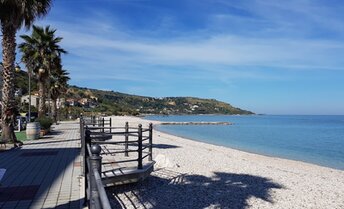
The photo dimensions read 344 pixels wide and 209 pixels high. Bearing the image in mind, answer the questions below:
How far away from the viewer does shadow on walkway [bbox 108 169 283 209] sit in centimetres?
795

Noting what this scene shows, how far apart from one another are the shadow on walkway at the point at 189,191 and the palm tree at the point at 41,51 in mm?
21220

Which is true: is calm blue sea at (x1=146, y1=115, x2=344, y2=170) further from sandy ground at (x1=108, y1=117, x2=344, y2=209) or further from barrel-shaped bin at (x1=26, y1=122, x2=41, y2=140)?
barrel-shaped bin at (x1=26, y1=122, x2=41, y2=140)

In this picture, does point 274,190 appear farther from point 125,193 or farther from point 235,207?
point 125,193

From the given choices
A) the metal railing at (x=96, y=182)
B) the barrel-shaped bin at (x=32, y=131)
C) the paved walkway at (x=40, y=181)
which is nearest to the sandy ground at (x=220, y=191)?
the paved walkway at (x=40, y=181)

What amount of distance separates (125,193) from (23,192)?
2196mm

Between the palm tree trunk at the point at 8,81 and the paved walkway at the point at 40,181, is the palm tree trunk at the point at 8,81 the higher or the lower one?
the higher one

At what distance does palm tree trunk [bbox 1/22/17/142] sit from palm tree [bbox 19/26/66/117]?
40.5 ft

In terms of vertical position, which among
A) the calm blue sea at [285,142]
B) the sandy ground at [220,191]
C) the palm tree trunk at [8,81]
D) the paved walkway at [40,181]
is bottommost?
the calm blue sea at [285,142]

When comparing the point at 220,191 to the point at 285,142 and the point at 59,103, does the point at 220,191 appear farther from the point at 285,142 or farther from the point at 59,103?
the point at 59,103

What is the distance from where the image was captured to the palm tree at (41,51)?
1132 inches

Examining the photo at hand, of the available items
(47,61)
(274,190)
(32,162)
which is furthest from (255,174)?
(47,61)

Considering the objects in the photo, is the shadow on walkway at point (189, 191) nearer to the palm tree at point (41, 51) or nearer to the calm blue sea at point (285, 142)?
the calm blue sea at point (285, 142)

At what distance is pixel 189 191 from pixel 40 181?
352 cm

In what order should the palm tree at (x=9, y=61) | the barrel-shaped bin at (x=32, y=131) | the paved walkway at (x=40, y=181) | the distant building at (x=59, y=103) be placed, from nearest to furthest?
the paved walkway at (x=40, y=181) < the palm tree at (x=9, y=61) < the barrel-shaped bin at (x=32, y=131) < the distant building at (x=59, y=103)
